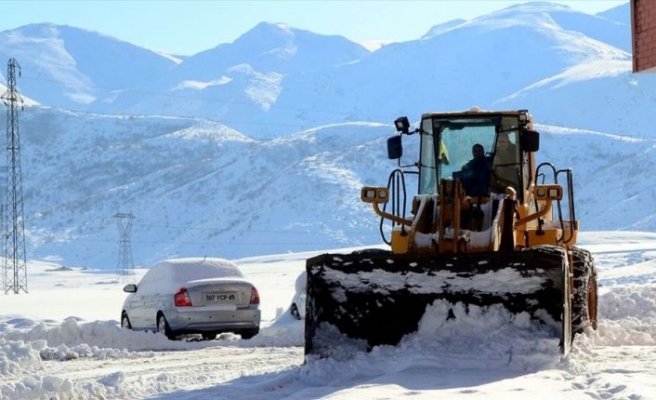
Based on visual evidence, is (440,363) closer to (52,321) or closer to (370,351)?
(370,351)

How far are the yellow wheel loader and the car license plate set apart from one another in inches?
205

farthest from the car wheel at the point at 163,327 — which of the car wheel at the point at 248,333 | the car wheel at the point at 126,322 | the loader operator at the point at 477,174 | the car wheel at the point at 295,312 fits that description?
the loader operator at the point at 477,174

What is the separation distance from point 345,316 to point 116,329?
8335 millimetres

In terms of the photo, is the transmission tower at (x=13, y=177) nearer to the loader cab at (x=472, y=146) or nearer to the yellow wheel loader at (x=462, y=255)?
Answer: the loader cab at (x=472, y=146)

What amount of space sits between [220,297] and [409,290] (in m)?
7.80

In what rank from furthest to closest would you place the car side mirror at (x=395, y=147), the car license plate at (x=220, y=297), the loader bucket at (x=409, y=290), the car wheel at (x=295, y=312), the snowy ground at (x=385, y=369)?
the car wheel at (x=295, y=312) → the car license plate at (x=220, y=297) → the car side mirror at (x=395, y=147) → the loader bucket at (x=409, y=290) → the snowy ground at (x=385, y=369)

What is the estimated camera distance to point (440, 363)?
37.2ft

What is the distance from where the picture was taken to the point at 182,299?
62.4 ft

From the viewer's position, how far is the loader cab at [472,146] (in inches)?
570

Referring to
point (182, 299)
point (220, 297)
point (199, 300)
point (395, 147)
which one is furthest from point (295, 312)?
point (395, 147)

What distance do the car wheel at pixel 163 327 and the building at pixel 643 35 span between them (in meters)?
8.70

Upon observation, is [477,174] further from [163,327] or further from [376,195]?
[163,327]

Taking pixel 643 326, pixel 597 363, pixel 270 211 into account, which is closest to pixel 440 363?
pixel 597 363

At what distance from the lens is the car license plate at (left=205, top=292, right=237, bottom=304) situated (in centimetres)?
1916
